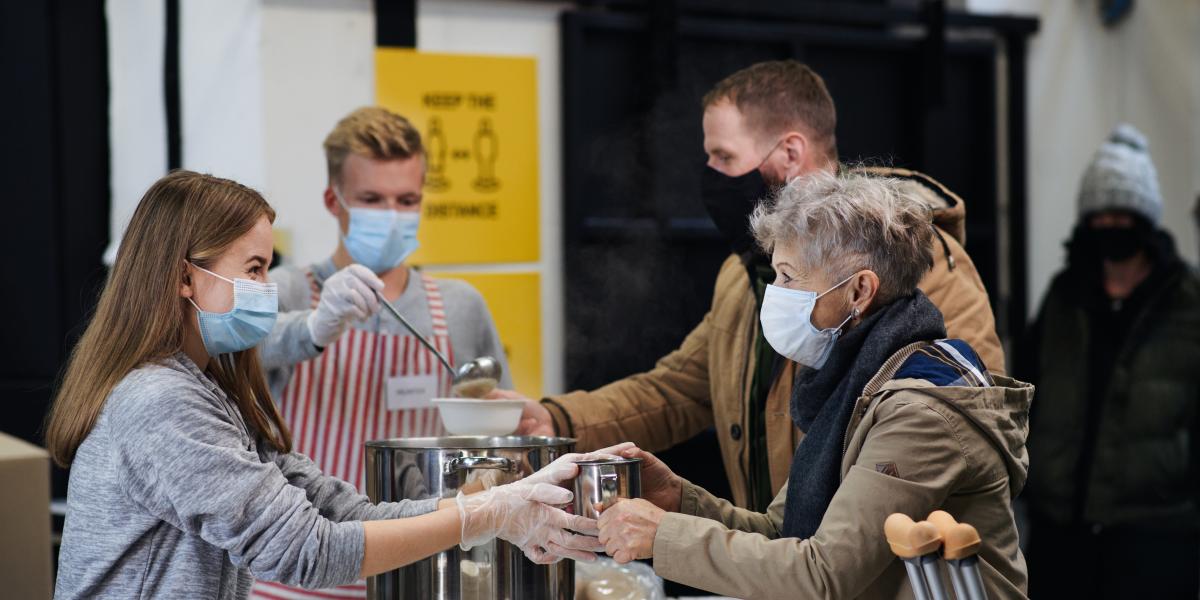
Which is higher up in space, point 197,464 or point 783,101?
point 783,101

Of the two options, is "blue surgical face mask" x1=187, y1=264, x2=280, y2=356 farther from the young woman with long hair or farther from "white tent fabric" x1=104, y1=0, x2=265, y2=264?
"white tent fabric" x1=104, y1=0, x2=265, y2=264

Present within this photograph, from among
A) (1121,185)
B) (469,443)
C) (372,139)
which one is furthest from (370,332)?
(1121,185)

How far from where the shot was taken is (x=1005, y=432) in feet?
5.12

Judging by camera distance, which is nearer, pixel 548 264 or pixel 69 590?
pixel 69 590

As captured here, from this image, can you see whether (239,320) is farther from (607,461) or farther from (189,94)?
(189,94)

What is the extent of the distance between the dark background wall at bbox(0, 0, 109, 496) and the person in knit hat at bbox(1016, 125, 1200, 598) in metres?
2.87

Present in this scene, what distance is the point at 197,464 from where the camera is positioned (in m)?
1.42

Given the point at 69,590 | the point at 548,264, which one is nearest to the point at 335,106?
the point at 548,264

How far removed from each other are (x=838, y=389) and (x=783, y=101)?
0.74m

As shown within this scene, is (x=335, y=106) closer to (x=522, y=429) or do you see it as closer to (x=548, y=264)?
(x=548, y=264)

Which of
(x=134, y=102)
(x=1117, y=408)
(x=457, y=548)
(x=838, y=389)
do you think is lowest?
(x=1117, y=408)

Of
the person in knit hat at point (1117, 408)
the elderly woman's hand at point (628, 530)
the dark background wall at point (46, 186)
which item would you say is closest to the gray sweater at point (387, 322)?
the elderly woman's hand at point (628, 530)

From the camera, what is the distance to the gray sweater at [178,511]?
142 centimetres

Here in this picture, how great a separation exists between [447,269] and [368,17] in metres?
0.78
